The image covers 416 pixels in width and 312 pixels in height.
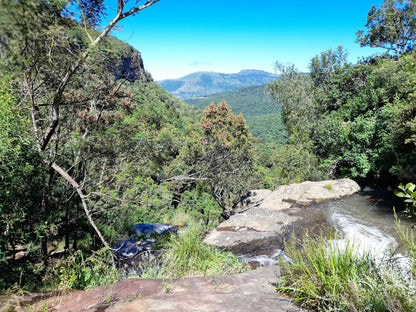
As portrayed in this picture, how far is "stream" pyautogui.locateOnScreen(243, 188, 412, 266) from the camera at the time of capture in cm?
636

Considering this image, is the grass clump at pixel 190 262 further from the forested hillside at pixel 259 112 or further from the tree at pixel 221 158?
the forested hillside at pixel 259 112

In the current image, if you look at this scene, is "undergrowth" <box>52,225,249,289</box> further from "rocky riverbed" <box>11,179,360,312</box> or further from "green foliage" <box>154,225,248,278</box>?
"rocky riverbed" <box>11,179,360,312</box>

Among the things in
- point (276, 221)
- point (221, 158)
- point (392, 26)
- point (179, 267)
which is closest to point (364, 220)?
point (276, 221)

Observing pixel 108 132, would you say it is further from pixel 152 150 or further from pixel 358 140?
pixel 358 140

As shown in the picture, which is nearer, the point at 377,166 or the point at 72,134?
the point at 72,134

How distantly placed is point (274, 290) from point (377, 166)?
1301 centimetres

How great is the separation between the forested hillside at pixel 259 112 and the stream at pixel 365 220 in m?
21.4

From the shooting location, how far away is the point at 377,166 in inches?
484

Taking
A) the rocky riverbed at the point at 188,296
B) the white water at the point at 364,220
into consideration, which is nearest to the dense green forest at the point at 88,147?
the rocky riverbed at the point at 188,296

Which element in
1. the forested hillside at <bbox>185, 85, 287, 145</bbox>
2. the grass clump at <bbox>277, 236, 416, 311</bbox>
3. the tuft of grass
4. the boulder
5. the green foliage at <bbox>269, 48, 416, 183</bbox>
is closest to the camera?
the grass clump at <bbox>277, 236, 416, 311</bbox>

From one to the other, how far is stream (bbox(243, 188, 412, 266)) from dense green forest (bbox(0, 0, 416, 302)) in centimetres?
180

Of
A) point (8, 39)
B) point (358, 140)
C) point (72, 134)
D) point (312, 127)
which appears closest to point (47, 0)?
point (8, 39)

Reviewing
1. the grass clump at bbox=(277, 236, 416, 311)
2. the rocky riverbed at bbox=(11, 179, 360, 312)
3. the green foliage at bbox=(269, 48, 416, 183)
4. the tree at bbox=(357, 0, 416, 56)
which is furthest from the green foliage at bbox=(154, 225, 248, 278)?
the tree at bbox=(357, 0, 416, 56)

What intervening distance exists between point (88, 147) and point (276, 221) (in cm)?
714
